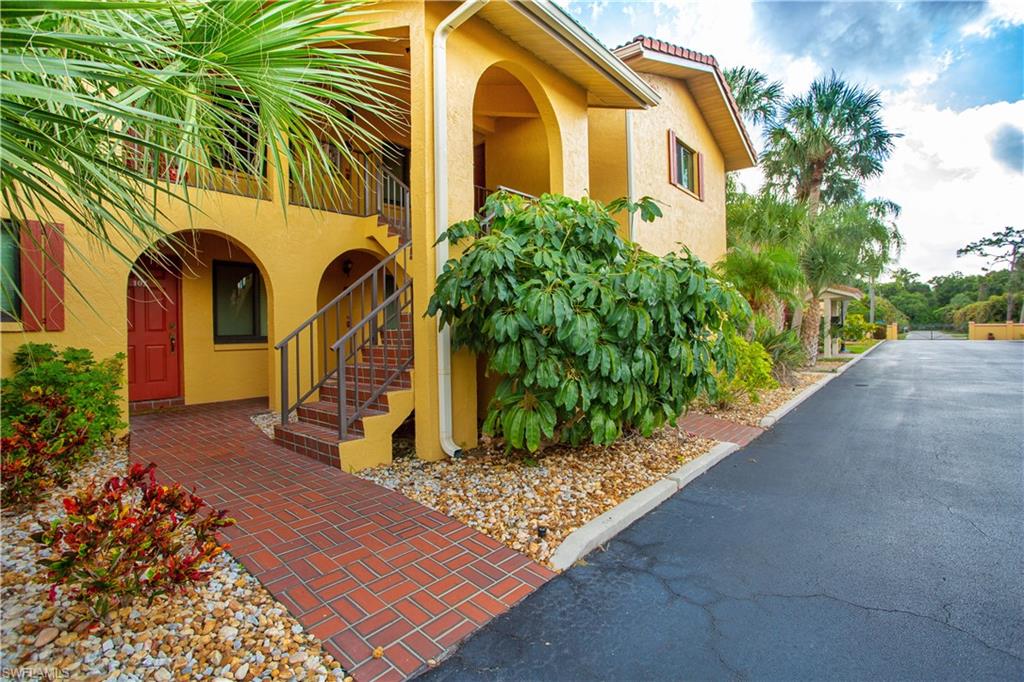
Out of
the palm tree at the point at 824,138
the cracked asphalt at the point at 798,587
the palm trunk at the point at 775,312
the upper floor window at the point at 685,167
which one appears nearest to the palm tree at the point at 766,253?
the palm trunk at the point at 775,312

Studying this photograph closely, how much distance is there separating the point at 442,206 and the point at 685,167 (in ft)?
27.1

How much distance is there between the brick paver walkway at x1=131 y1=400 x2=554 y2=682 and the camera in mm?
2432

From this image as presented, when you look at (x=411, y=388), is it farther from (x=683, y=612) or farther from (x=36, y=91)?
(x=36, y=91)

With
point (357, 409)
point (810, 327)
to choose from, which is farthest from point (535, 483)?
point (810, 327)

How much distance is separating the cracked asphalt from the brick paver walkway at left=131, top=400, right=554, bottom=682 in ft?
0.72

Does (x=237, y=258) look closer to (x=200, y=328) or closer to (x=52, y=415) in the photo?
(x=200, y=328)

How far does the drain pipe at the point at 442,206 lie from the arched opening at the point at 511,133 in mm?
2236

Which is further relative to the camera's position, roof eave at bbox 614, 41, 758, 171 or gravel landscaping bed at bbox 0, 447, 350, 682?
roof eave at bbox 614, 41, 758, 171

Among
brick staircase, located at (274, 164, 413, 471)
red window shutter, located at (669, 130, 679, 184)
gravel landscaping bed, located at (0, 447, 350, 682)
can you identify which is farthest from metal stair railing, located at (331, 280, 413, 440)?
red window shutter, located at (669, 130, 679, 184)

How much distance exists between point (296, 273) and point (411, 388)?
11.9ft

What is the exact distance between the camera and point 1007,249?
4641cm

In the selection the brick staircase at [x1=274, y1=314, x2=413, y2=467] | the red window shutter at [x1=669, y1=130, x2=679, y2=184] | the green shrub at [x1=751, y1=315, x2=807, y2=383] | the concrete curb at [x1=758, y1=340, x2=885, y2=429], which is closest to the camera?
the brick staircase at [x1=274, y1=314, x2=413, y2=467]

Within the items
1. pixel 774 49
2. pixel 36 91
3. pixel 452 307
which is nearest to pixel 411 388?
pixel 452 307

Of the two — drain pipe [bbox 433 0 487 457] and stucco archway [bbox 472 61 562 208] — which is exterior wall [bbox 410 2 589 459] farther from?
stucco archway [bbox 472 61 562 208]
